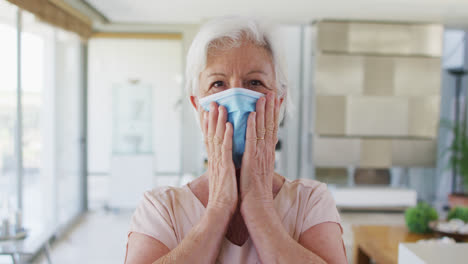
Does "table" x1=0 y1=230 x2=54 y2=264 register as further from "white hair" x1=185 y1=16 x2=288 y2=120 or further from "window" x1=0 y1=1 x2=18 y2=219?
"white hair" x1=185 y1=16 x2=288 y2=120

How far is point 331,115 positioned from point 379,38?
1185 millimetres

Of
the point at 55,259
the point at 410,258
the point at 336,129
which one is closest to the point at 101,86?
the point at 55,259

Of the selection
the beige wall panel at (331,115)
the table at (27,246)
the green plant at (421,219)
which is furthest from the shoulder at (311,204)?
the beige wall panel at (331,115)

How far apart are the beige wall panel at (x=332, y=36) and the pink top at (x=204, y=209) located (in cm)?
402

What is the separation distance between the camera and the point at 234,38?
40.5 inches

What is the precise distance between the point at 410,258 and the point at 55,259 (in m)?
3.21

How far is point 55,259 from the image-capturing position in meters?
3.25

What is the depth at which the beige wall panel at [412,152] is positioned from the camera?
197 inches

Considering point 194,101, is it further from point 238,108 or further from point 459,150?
point 459,150

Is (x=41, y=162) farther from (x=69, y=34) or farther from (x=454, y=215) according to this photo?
(x=454, y=215)

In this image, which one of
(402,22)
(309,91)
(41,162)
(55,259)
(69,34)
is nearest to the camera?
(55,259)

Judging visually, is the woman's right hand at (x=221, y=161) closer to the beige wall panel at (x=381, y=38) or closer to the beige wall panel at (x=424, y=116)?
the beige wall panel at (x=381, y=38)

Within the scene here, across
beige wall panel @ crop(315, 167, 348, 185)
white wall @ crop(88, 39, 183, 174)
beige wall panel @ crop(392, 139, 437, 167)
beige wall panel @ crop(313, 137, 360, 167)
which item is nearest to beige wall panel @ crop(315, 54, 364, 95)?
beige wall panel @ crop(313, 137, 360, 167)

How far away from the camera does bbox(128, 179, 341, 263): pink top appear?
0.96 metres
